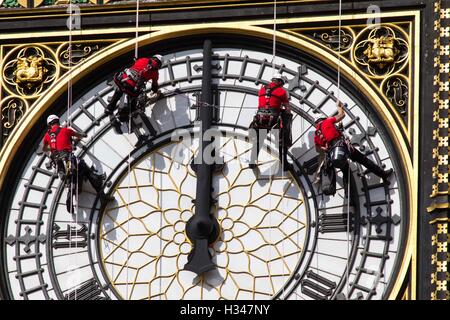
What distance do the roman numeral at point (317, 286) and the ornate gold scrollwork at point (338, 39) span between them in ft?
7.80

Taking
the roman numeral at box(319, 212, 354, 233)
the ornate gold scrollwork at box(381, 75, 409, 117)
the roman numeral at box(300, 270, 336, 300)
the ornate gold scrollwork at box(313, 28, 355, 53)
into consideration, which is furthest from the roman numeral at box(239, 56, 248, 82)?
the roman numeral at box(300, 270, 336, 300)

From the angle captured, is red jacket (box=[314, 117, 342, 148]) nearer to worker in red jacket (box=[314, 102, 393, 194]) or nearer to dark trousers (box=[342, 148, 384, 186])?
worker in red jacket (box=[314, 102, 393, 194])

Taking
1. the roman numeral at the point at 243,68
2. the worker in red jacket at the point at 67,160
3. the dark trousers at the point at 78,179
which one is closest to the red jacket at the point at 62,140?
the worker in red jacket at the point at 67,160

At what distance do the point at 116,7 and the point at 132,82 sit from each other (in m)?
0.96

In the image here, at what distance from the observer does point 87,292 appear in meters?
29.7

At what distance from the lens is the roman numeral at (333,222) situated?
29.5 metres

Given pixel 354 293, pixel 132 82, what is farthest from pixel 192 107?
pixel 354 293

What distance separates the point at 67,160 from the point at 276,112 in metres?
2.18

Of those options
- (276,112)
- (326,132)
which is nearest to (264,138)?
(276,112)

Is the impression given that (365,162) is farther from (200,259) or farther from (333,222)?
(200,259)

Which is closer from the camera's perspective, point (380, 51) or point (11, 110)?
point (380, 51)

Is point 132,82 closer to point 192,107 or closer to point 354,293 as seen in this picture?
point 192,107

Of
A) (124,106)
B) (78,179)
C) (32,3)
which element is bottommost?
(78,179)

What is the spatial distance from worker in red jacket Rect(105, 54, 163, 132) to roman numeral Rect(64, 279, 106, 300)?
1854mm
